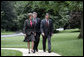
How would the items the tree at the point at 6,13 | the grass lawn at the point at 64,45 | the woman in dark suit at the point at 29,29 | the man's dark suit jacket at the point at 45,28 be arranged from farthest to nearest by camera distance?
the tree at the point at 6,13, the man's dark suit jacket at the point at 45,28, the grass lawn at the point at 64,45, the woman in dark suit at the point at 29,29

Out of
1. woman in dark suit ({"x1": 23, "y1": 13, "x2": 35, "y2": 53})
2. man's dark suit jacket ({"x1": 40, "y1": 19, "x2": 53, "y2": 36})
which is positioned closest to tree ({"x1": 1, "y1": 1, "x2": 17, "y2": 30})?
man's dark suit jacket ({"x1": 40, "y1": 19, "x2": 53, "y2": 36})

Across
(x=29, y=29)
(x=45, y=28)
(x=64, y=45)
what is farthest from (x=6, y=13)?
(x=29, y=29)

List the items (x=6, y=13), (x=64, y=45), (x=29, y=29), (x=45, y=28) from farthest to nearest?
1. (x=6, y=13)
2. (x=64, y=45)
3. (x=45, y=28)
4. (x=29, y=29)

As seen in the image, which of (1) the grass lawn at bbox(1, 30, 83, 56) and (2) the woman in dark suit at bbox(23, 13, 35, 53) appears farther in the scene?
(1) the grass lawn at bbox(1, 30, 83, 56)

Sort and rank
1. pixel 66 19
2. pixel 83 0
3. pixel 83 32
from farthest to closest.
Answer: pixel 83 32 < pixel 66 19 < pixel 83 0

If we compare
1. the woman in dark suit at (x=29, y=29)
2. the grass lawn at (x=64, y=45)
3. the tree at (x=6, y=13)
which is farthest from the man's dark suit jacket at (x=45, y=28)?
the tree at (x=6, y=13)

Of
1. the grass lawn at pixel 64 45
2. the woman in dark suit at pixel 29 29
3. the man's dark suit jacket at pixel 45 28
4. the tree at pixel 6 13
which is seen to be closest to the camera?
the woman in dark suit at pixel 29 29

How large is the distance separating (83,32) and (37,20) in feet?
56.0

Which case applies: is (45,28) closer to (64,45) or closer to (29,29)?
(29,29)

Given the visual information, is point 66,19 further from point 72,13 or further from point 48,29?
point 48,29

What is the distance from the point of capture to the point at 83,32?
1163 inches

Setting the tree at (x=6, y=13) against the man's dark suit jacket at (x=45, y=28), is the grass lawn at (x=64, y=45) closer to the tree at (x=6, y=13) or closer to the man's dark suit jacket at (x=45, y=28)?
the man's dark suit jacket at (x=45, y=28)

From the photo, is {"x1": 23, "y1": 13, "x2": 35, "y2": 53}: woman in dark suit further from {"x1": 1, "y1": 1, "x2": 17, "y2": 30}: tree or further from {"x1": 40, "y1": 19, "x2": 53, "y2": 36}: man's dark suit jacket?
{"x1": 1, "y1": 1, "x2": 17, "y2": 30}: tree

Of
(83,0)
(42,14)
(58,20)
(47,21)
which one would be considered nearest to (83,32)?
(58,20)
